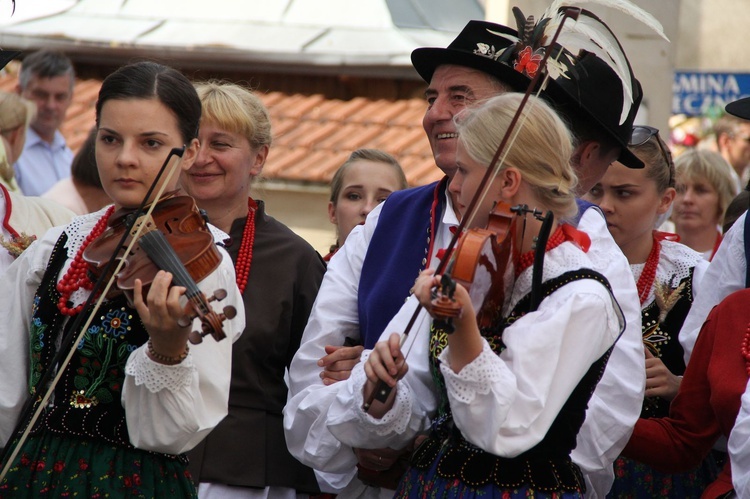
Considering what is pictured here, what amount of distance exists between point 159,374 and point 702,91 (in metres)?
9.08

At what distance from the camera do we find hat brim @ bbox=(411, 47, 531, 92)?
3.66 m

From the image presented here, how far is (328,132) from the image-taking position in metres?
10.1

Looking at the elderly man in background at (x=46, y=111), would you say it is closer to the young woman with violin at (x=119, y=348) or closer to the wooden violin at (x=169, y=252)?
the young woman with violin at (x=119, y=348)

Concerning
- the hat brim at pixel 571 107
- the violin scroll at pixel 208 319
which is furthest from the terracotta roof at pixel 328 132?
the violin scroll at pixel 208 319

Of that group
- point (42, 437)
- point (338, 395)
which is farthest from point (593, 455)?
point (42, 437)

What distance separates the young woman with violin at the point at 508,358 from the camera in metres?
2.70

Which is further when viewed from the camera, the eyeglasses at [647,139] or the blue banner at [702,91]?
the blue banner at [702,91]

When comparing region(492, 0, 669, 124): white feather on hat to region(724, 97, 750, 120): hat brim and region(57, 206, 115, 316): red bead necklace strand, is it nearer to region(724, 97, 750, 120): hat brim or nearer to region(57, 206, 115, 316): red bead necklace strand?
region(724, 97, 750, 120): hat brim

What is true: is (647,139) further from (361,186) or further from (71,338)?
(71,338)

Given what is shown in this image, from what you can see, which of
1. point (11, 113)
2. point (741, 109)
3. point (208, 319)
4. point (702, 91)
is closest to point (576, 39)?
point (741, 109)

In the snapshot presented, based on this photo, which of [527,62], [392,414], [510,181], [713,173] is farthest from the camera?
[713,173]

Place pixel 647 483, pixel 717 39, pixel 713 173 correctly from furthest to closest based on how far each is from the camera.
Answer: pixel 717 39, pixel 713 173, pixel 647 483

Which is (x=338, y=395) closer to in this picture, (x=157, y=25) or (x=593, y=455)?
(x=593, y=455)

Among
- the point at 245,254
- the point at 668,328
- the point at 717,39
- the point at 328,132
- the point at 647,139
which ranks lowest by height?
the point at 717,39
